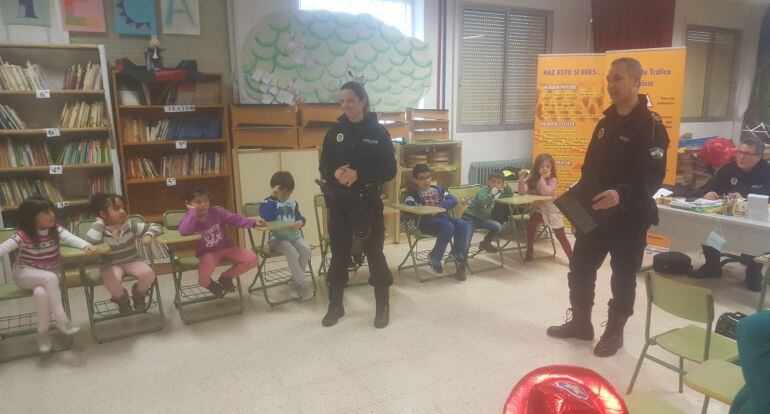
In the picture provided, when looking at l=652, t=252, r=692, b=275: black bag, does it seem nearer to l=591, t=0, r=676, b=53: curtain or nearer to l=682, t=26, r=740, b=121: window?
l=591, t=0, r=676, b=53: curtain

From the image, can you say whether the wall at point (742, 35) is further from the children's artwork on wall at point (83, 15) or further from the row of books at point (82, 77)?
the row of books at point (82, 77)

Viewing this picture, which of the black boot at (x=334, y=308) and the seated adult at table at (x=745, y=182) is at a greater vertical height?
the seated adult at table at (x=745, y=182)

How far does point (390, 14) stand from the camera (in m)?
5.99

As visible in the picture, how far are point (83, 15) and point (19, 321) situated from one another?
272 centimetres

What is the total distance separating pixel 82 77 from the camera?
4340 mm

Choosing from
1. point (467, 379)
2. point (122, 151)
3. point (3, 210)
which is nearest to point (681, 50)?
point (467, 379)

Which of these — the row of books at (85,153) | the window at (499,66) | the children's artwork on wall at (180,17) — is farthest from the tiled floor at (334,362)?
the window at (499,66)

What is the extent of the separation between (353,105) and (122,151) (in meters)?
2.70

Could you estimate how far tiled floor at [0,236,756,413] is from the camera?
257 centimetres

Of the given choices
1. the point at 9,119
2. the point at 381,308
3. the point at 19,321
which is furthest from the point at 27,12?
the point at 381,308

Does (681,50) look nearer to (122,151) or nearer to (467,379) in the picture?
(467,379)

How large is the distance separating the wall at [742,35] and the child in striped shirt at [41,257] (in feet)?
29.9

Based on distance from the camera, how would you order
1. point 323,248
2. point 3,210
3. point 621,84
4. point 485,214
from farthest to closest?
point 485,214 < point 323,248 < point 3,210 < point 621,84

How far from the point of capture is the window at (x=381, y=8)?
219 inches
